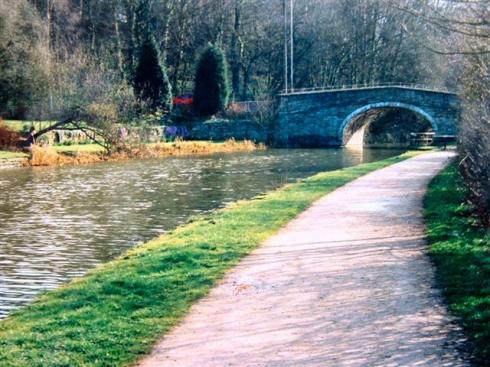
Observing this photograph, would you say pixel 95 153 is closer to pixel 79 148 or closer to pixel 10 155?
pixel 79 148

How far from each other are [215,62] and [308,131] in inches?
302

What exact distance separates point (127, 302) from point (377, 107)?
36889 millimetres

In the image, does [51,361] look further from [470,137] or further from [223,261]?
[470,137]

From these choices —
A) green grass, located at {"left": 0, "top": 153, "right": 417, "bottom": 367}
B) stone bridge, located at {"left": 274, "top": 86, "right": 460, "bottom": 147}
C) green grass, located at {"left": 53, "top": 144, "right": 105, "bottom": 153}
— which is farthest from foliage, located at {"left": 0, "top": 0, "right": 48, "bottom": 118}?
green grass, located at {"left": 0, "top": 153, "right": 417, "bottom": 367}

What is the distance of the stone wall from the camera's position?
1704 inches

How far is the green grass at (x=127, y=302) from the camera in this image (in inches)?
208

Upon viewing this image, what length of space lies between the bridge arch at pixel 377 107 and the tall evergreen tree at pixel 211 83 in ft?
27.7

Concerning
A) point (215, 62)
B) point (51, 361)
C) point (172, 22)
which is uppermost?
point (172, 22)

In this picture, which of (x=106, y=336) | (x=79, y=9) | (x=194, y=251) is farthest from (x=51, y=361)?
(x=79, y=9)

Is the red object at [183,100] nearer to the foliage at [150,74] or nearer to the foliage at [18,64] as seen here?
the foliage at [150,74]

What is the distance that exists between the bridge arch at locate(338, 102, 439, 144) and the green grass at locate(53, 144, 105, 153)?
16795mm

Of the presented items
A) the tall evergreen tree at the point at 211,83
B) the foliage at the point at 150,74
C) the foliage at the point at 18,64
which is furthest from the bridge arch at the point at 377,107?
the foliage at the point at 18,64

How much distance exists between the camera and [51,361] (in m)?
5.03

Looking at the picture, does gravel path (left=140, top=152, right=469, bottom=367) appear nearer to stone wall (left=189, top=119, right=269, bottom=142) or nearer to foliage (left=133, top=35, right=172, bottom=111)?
foliage (left=133, top=35, right=172, bottom=111)
